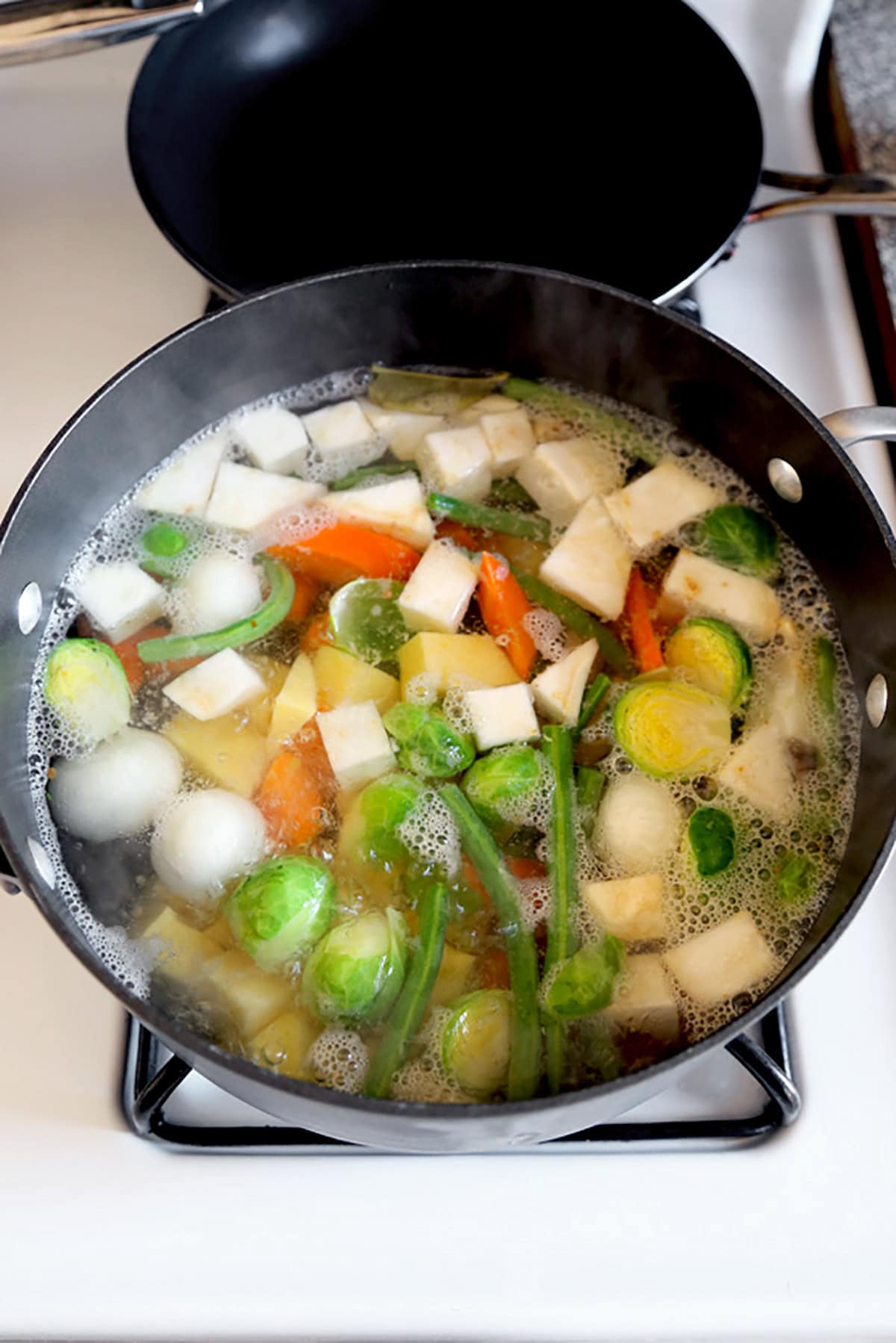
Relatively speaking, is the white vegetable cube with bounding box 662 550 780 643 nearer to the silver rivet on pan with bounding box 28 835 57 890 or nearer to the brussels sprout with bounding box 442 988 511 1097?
the brussels sprout with bounding box 442 988 511 1097

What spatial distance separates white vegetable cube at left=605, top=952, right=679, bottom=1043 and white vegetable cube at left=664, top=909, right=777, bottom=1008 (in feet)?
0.07

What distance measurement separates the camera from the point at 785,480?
121 centimetres

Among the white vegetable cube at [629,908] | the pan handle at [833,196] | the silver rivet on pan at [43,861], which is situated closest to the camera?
the silver rivet on pan at [43,861]

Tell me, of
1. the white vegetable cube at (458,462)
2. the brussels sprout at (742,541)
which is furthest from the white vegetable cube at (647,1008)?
the white vegetable cube at (458,462)

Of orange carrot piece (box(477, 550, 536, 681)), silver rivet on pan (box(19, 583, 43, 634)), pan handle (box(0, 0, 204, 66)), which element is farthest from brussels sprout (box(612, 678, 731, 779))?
pan handle (box(0, 0, 204, 66))

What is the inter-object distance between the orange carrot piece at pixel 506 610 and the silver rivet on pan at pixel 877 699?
0.34 meters

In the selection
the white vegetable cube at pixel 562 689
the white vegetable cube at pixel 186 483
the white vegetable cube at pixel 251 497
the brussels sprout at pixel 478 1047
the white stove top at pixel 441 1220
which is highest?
the white vegetable cube at pixel 186 483

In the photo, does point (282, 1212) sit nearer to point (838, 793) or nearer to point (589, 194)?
point (838, 793)

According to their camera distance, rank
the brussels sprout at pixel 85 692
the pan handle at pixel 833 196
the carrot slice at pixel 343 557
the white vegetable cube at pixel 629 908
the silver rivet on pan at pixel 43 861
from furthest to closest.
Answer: the pan handle at pixel 833 196 → the carrot slice at pixel 343 557 → the brussels sprout at pixel 85 692 → the white vegetable cube at pixel 629 908 → the silver rivet on pan at pixel 43 861

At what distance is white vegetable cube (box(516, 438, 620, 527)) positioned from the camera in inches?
50.8

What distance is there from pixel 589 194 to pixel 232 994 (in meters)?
1.07

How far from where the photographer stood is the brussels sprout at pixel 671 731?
1.13 metres

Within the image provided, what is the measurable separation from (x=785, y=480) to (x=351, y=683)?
0.51 m

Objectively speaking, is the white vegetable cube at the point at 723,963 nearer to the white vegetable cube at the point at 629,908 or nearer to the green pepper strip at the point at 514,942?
the white vegetable cube at the point at 629,908
